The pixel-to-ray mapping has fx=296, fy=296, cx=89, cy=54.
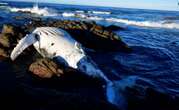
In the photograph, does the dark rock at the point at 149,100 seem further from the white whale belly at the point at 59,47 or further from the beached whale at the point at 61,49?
the white whale belly at the point at 59,47

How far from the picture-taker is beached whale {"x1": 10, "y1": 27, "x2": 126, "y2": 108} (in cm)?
958

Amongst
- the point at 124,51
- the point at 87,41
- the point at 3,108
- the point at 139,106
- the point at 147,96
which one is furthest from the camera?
the point at 124,51

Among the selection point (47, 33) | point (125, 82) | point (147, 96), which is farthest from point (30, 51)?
point (147, 96)

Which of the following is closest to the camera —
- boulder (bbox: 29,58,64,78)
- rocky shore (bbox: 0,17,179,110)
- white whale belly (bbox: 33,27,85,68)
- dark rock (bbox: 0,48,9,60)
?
rocky shore (bbox: 0,17,179,110)

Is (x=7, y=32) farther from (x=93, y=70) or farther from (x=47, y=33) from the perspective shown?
(x=93, y=70)

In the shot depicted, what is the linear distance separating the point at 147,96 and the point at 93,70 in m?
1.92

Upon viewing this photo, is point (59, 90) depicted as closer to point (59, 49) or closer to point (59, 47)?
point (59, 49)

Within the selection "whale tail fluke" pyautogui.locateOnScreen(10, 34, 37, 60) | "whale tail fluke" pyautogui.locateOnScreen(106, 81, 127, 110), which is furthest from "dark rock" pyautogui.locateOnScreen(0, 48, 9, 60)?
"whale tail fluke" pyautogui.locateOnScreen(106, 81, 127, 110)

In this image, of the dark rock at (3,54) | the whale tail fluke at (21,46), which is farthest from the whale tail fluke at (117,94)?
the dark rock at (3,54)

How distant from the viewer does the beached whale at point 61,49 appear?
31.4 feet

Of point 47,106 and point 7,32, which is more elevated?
point 7,32

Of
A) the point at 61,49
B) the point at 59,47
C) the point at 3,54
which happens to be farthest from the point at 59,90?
the point at 3,54

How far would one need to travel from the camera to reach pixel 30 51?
11.8m

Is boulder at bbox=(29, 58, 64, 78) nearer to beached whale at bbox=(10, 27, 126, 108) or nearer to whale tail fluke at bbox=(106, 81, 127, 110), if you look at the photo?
beached whale at bbox=(10, 27, 126, 108)
